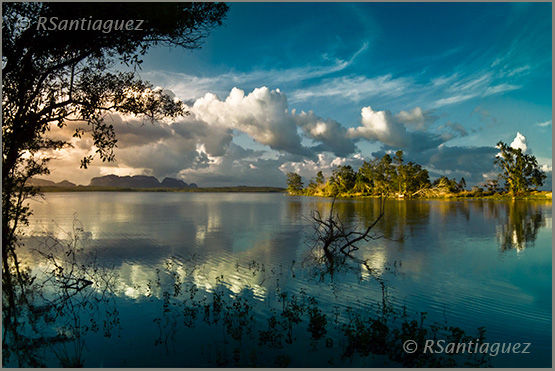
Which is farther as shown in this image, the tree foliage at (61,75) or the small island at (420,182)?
the small island at (420,182)

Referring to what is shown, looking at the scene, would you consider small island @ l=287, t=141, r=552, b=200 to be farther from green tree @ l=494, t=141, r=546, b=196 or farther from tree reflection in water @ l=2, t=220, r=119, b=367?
tree reflection in water @ l=2, t=220, r=119, b=367

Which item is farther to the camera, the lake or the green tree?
the green tree

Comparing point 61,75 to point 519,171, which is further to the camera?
point 519,171

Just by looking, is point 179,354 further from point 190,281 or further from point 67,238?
point 67,238

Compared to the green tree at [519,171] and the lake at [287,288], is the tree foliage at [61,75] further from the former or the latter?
the green tree at [519,171]

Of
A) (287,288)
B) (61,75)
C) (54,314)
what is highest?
(61,75)

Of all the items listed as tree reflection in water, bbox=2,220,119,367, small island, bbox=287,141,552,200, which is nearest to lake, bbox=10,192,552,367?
tree reflection in water, bbox=2,220,119,367

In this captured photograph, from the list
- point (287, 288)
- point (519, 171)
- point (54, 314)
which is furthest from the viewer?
point (519, 171)

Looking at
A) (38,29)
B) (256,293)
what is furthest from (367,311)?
(38,29)

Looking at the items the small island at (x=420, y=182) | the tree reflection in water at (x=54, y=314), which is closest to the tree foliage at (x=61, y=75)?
the tree reflection in water at (x=54, y=314)

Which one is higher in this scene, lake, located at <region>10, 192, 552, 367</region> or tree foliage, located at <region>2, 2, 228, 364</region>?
tree foliage, located at <region>2, 2, 228, 364</region>

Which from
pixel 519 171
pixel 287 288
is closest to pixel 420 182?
pixel 519 171

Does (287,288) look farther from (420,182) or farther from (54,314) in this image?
(420,182)

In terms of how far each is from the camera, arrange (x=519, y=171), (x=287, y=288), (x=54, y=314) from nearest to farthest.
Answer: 1. (x=54, y=314)
2. (x=287, y=288)
3. (x=519, y=171)
